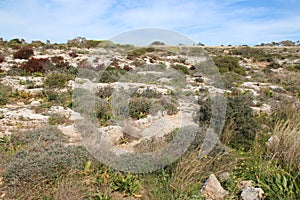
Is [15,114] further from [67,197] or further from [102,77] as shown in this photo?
[102,77]

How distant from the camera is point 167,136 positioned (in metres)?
4.96

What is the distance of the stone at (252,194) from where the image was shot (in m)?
3.29

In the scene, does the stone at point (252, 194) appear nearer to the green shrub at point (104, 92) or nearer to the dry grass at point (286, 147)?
the dry grass at point (286, 147)

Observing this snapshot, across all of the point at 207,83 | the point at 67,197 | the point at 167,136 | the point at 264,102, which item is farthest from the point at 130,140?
the point at 207,83

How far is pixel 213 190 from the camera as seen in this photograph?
345 centimetres

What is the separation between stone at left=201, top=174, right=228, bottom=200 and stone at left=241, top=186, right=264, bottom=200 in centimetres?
27

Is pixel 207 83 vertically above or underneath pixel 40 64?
underneath

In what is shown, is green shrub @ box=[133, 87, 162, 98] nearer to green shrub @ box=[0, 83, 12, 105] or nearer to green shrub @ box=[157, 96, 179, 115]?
green shrub @ box=[157, 96, 179, 115]

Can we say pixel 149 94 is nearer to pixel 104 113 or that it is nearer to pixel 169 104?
pixel 169 104

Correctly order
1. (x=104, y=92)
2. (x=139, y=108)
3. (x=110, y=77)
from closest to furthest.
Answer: (x=139, y=108)
(x=104, y=92)
(x=110, y=77)

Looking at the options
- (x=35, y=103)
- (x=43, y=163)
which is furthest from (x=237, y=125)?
(x=35, y=103)

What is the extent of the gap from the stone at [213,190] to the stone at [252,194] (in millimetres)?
270

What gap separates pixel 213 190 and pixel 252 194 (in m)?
0.53

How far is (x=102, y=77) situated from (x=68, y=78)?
5.69 feet
